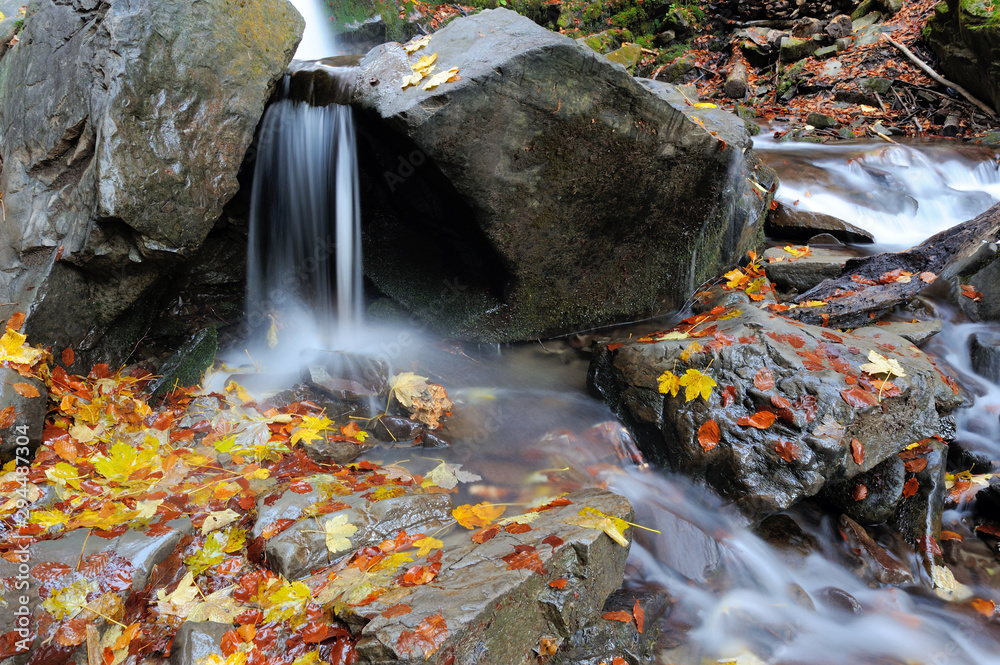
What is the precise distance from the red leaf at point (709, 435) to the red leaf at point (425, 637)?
2.00m

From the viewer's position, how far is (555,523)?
2.56 meters

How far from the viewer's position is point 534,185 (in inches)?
157

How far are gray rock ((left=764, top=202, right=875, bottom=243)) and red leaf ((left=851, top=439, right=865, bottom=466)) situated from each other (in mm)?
3825

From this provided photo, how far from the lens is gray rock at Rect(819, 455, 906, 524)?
334 cm

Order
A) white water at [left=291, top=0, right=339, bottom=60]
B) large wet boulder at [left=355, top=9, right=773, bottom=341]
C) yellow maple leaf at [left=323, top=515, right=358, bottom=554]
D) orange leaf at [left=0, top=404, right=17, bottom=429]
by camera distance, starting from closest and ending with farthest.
Answer: yellow maple leaf at [left=323, top=515, right=358, bottom=554], orange leaf at [left=0, top=404, right=17, bottom=429], large wet boulder at [left=355, top=9, right=773, bottom=341], white water at [left=291, top=0, right=339, bottom=60]

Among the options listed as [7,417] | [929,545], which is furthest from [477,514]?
[929,545]

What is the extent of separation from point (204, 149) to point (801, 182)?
6.81 metres

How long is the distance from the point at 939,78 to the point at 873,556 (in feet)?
33.5

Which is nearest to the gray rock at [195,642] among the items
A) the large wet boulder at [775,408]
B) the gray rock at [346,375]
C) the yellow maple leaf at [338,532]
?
the yellow maple leaf at [338,532]

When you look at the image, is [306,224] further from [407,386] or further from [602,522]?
[602,522]

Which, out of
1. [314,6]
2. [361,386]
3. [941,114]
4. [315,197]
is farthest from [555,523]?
[941,114]

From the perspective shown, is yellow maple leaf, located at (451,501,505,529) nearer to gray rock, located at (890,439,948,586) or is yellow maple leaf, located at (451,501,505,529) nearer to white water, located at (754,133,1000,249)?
gray rock, located at (890,439,948,586)

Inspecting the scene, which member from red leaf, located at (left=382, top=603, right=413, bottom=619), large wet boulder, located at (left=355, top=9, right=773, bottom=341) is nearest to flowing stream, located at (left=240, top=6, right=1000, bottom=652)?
large wet boulder, located at (left=355, top=9, right=773, bottom=341)

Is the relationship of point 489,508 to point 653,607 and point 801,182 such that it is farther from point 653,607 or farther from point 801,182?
A: point 801,182
